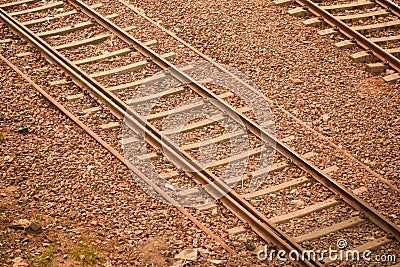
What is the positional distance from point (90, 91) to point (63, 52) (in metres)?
1.36

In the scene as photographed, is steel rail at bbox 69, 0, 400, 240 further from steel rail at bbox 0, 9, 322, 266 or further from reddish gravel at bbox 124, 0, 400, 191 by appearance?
reddish gravel at bbox 124, 0, 400, 191

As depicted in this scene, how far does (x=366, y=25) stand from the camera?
13688 millimetres

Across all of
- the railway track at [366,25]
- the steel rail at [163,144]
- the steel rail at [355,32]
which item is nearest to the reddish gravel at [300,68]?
the railway track at [366,25]

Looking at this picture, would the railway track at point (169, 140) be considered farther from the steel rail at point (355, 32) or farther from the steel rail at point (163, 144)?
the steel rail at point (355, 32)

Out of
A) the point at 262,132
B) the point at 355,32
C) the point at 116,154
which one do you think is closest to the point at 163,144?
the point at 116,154

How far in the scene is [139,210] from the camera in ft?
32.4

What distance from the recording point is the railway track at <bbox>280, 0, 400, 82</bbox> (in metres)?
12.9

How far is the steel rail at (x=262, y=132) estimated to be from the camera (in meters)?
9.77

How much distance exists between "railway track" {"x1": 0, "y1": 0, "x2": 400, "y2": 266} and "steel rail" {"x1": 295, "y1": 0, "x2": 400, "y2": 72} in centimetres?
253

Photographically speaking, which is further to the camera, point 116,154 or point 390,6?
point 390,6

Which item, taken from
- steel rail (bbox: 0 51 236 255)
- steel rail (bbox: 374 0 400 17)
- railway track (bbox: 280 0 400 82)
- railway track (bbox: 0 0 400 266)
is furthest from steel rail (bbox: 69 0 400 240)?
steel rail (bbox: 374 0 400 17)

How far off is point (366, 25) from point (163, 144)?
5.08 m

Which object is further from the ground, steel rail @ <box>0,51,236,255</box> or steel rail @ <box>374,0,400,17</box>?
steel rail @ <box>374,0,400,17</box>

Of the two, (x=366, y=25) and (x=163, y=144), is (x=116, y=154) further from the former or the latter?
(x=366, y=25)
